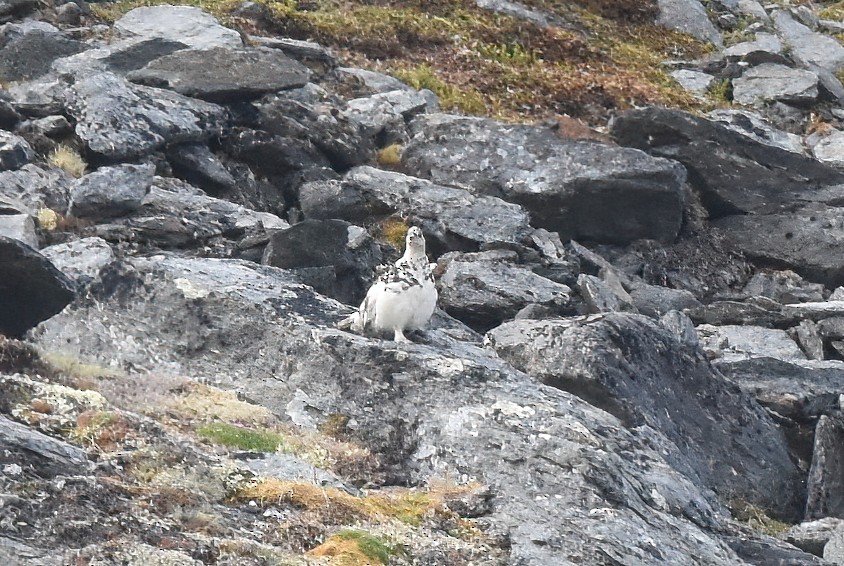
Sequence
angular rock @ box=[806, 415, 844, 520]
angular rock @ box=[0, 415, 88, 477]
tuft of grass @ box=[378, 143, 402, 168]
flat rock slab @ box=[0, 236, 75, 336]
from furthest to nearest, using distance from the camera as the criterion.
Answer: tuft of grass @ box=[378, 143, 402, 168], angular rock @ box=[806, 415, 844, 520], flat rock slab @ box=[0, 236, 75, 336], angular rock @ box=[0, 415, 88, 477]

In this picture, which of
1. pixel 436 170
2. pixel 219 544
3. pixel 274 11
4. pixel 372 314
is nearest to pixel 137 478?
pixel 219 544

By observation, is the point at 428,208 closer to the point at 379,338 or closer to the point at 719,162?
the point at 719,162

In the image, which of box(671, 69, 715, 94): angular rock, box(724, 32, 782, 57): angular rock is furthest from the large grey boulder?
box(724, 32, 782, 57): angular rock

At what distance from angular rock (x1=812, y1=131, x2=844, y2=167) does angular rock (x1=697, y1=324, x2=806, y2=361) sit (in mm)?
11664

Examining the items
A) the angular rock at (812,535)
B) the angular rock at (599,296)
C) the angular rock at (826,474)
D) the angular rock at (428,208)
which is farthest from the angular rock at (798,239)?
the angular rock at (812,535)

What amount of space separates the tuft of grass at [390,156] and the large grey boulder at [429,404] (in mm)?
12531

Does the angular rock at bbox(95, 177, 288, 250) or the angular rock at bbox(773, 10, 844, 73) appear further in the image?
the angular rock at bbox(773, 10, 844, 73)

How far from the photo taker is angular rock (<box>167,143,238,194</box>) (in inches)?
1140

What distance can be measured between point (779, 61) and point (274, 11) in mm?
16932

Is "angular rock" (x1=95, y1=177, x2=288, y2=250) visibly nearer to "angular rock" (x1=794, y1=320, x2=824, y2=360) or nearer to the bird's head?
the bird's head

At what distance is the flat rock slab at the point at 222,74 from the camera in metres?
31.3

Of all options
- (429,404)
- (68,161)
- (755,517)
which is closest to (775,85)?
(68,161)

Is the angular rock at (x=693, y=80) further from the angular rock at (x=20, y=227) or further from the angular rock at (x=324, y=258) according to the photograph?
the angular rock at (x=20, y=227)

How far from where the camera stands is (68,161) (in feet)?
88.9
